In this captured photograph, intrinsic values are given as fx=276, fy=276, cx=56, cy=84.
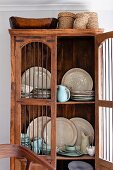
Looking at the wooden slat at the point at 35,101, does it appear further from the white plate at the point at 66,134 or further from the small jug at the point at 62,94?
the white plate at the point at 66,134

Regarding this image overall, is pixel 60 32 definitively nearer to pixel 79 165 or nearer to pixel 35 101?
pixel 35 101

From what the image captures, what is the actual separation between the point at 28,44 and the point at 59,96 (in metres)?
0.58

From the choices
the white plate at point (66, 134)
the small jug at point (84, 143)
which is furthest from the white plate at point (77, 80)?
the small jug at point (84, 143)

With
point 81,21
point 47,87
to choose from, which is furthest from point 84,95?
point 81,21

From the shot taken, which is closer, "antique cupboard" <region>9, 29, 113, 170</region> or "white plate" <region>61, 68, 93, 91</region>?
"antique cupboard" <region>9, 29, 113, 170</region>

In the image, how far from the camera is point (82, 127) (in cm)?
278

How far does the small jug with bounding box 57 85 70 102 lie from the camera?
256cm

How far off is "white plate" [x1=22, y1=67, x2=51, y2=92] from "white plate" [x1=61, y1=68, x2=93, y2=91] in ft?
0.80

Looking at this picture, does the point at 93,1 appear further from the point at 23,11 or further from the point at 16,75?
the point at 16,75

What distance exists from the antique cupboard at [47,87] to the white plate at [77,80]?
8cm

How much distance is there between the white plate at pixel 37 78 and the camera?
2613 millimetres

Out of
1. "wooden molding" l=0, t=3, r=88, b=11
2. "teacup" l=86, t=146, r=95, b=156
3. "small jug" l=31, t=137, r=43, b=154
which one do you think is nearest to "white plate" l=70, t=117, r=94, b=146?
"teacup" l=86, t=146, r=95, b=156

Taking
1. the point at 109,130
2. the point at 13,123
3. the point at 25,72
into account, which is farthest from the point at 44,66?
the point at 109,130

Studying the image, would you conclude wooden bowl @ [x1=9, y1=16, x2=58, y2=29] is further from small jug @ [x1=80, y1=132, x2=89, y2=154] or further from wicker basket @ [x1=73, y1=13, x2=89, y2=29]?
small jug @ [x1=80, y1=132, x2=89, y2=154]
